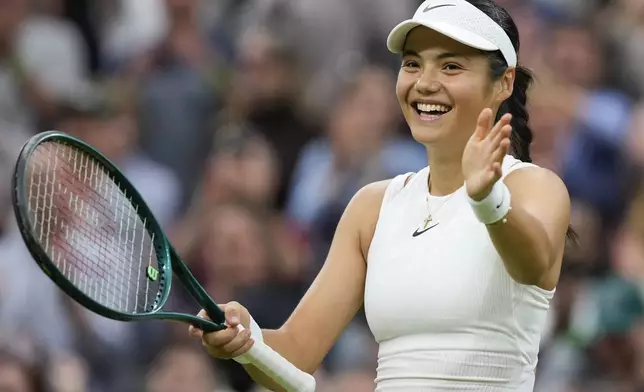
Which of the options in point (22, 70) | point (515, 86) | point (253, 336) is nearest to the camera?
point (253, 336)

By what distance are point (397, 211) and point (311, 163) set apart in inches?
163

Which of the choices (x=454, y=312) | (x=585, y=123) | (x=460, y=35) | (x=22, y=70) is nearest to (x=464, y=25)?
(x=460, y=35)

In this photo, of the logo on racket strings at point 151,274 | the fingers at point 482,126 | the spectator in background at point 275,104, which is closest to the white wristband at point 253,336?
the logo on racket strings at point 151,274

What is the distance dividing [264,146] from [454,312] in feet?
14.4

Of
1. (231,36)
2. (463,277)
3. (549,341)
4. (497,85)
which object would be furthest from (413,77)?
(231,36)

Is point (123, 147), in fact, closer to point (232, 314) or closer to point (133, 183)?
point (133, 183)

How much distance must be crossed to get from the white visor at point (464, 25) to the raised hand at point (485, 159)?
1.26 ft

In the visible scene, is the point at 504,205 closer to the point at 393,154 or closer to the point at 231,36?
the point at 393,154

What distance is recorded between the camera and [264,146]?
27.1 feet

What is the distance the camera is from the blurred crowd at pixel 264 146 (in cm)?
721

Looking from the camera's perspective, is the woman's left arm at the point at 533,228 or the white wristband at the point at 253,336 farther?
the white wristband at the point at 253,336

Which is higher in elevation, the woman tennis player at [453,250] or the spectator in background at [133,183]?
the woman tennis player at [453,250]

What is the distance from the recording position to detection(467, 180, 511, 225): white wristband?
11.8ft

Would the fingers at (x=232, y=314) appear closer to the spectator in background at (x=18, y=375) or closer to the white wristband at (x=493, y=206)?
the white wristband at (x=493, y=206)
